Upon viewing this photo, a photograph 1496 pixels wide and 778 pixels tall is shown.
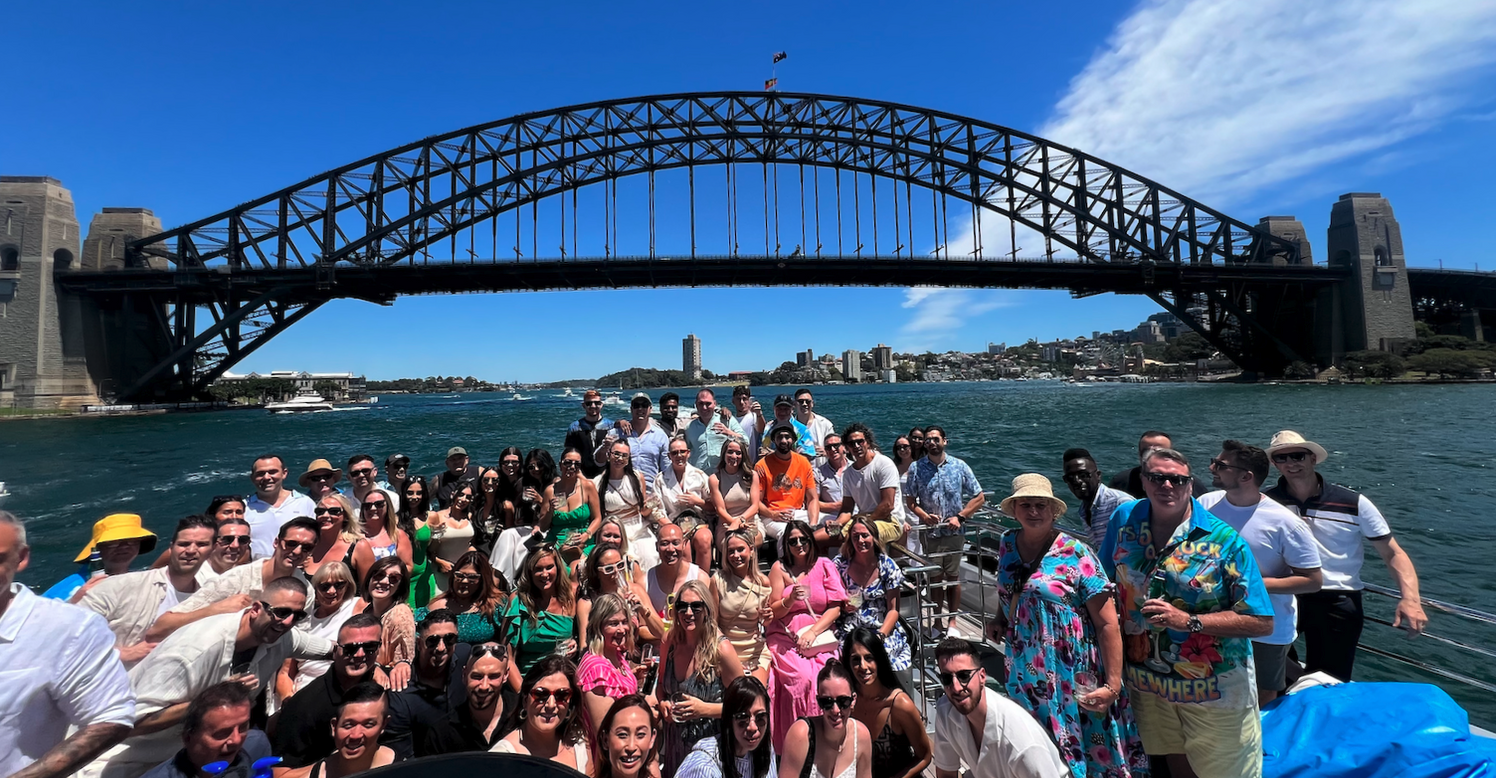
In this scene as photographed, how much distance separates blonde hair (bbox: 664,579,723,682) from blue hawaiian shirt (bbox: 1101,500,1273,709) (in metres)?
1.84

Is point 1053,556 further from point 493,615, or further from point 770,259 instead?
point 770,259

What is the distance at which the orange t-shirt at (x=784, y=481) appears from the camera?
→ 500 cm

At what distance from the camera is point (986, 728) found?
2.37 m

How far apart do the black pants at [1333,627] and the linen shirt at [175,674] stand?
538 centimetres

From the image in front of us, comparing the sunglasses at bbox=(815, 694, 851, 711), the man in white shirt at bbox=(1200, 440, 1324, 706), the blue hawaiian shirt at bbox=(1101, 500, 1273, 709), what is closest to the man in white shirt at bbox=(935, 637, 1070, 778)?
the sunglasses at bbox=(815, 694, 851, 711)

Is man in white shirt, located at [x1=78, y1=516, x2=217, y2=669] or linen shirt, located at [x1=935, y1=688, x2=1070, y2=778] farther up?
man in white shirt, located at [x1=78, y1=516, x2=217, y2=669]

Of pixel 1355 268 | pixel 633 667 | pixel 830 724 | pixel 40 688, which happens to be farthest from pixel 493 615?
pixel 1355 268

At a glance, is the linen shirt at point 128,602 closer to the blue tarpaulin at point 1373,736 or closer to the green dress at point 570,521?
the green dress at point 570,521

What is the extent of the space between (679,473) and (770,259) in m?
37.5

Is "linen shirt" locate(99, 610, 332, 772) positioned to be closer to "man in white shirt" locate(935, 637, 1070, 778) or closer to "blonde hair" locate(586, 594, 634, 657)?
"blonde hair" locate(586, 594, 634, 657)

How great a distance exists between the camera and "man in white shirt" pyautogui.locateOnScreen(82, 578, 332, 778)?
234cm

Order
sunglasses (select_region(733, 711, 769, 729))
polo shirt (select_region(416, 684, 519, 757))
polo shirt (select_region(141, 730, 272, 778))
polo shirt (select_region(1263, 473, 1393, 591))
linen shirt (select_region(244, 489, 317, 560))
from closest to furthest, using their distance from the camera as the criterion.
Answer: polo shirt (select_region(141, 730, 272, 778)) → sunglasses (select_region(733, 711, 769, 729)) → polo shirt (select_region(416, 684, 519, 757)) → polo shirt (select_region(1263, 473, 1393, 591)) → linen shirt (select_region(244, 489, 317, 560))

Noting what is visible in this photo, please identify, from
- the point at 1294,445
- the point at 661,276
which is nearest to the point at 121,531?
the point at 1294,445

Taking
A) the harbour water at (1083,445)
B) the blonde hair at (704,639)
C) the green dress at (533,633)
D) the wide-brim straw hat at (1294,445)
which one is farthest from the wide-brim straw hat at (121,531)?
the harbour water at (1083,445)
